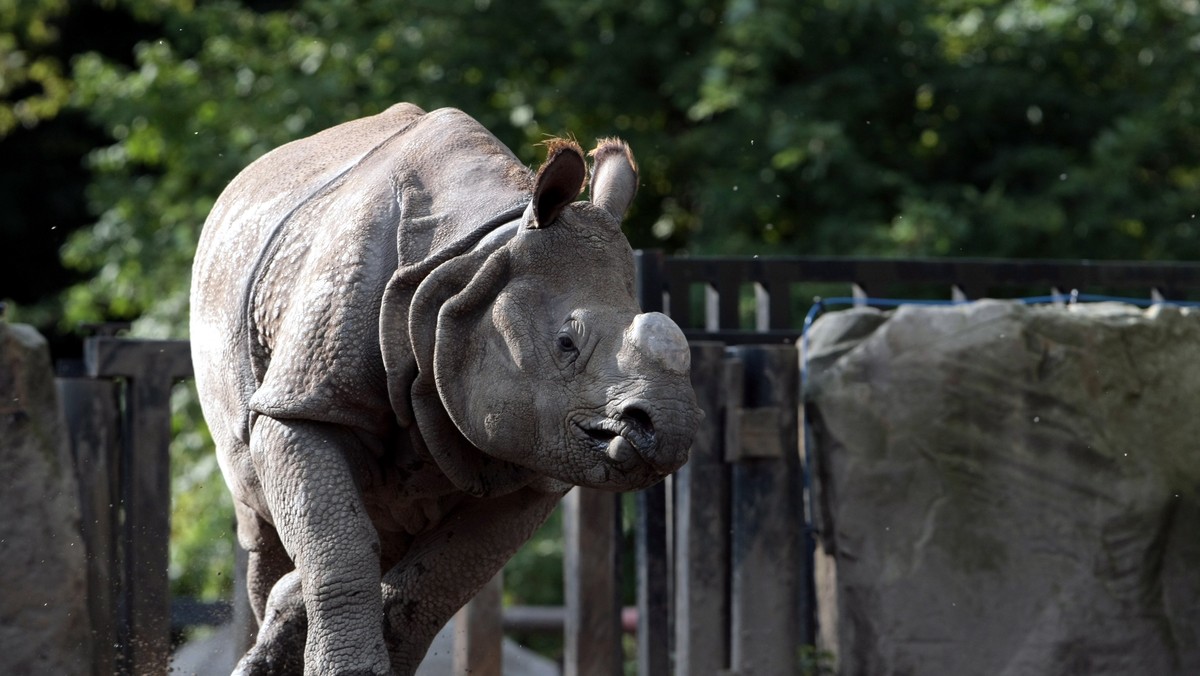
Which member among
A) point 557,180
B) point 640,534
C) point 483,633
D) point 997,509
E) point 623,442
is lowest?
point 483,633

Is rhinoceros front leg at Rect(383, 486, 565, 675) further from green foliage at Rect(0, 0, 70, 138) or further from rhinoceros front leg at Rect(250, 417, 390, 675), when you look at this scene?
green foliage at Rect(0, 0, 70, 138)

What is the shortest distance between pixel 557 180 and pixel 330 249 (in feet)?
2.15

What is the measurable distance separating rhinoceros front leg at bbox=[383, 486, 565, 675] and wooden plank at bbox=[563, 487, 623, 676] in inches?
72.7

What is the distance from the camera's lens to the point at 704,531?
20.0ft

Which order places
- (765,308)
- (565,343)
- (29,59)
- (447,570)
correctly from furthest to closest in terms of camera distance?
(29,59)
(765,308)
(447,570)
(565,343)

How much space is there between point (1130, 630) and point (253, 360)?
3.33 metres

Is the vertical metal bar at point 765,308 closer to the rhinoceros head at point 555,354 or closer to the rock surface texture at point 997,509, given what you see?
the rock surface texture at point 997,509

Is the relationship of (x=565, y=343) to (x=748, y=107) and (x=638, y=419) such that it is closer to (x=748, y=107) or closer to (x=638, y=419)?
(x=638, y=419)

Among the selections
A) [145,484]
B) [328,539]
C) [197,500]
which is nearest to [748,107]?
[197,500]

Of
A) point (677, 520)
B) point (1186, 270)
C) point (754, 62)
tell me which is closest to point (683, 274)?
point (677, 520)

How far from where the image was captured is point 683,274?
6.64 metres

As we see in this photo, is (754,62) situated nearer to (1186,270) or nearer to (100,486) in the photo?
(1186,270)

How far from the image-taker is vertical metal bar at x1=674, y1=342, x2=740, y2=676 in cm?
607

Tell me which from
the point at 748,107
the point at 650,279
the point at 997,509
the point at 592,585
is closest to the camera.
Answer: the point at 997,509
